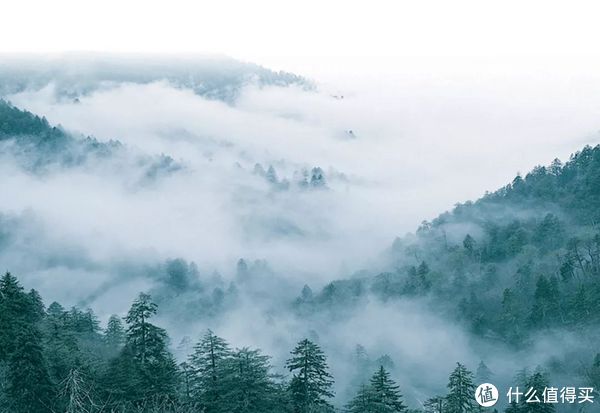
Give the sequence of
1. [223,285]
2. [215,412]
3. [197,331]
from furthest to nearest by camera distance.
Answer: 1. [223,285]
2. [197,331]
3. [215,412]

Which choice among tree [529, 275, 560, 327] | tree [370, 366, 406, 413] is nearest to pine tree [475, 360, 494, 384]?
tree [529, 275, 560, 327]

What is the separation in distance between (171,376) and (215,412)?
356 cm

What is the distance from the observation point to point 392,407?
30.3m

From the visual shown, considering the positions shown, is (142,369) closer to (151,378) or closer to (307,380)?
(151,378)

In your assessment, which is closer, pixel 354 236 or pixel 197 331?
pixel 197 331

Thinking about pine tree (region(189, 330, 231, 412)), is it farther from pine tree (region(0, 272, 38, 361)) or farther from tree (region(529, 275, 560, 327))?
tree (region(529, 275, 560, 327))

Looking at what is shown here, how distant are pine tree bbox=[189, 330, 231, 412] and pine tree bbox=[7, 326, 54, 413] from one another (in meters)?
7.44

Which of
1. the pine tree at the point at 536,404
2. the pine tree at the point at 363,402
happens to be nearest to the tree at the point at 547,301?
the pine tree at the point at 536,404

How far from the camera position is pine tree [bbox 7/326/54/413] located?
2438 centimetres

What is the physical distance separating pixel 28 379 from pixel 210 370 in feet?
29.7

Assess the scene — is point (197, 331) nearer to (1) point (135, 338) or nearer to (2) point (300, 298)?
(2) point (300, 298)

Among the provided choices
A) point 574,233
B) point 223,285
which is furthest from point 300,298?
point 574,233

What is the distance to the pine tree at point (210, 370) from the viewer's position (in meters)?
28.8

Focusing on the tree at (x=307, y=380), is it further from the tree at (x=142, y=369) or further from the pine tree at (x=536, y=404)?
the pine tree at (x=536, y=404)
